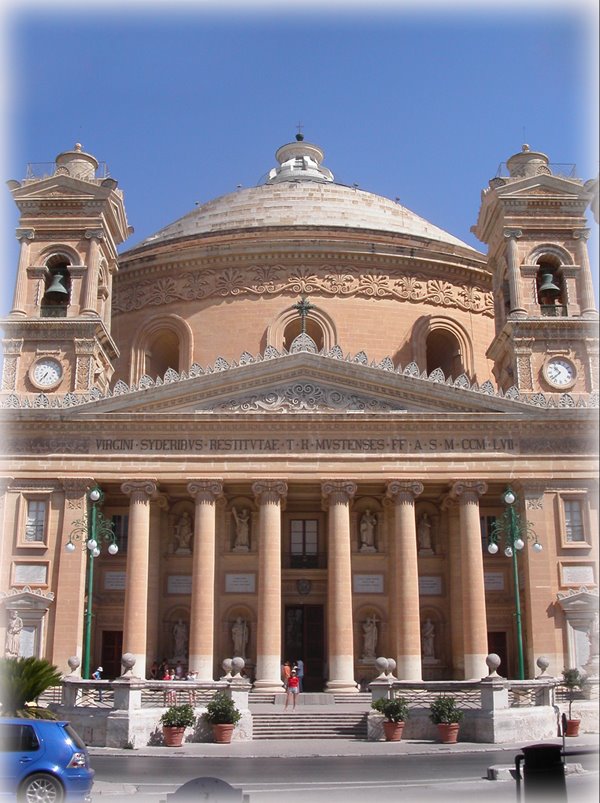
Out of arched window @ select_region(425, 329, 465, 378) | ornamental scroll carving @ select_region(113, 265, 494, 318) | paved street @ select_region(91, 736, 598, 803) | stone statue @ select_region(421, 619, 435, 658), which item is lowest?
paved street @ select_region(91, 736, 598, 803)

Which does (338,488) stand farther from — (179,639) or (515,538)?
(179,639)

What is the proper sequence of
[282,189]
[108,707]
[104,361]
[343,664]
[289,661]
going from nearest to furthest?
[108,707] → [343,664] → [289,661] → [104,361] → [282,189]

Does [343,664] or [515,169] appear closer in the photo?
[343,664]

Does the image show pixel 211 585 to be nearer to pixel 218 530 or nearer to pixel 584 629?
pixel 218 530

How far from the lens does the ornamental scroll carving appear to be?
4691 cm

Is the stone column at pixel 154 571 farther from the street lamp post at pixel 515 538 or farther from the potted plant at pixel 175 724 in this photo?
the street lamp post at pixel 515 538

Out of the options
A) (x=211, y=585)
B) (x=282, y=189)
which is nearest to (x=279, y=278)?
(x=282, y=189)

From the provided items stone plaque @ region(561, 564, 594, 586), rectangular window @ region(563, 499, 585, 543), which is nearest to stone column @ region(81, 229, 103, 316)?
rectangular window @ region(563, 499, 585, 543)

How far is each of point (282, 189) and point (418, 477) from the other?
21.8m

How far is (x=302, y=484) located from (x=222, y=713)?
11952mm

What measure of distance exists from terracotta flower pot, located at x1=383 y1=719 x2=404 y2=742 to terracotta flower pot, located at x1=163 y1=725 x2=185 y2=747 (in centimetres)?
552

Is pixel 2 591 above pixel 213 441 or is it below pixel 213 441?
below

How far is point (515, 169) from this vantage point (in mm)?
44688

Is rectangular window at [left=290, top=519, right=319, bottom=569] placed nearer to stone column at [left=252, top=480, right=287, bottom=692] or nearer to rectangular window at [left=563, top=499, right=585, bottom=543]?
stone column at [left=252, top=480, right=287, bottom=692]
